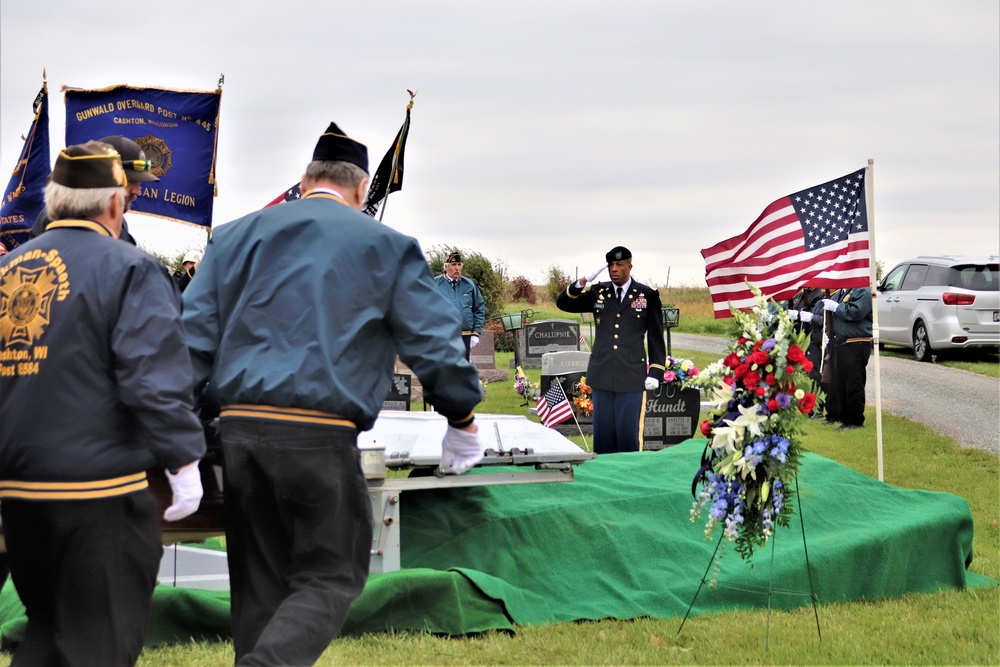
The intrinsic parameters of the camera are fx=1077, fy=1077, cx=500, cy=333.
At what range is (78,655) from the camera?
335 centimetres

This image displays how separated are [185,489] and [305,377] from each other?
537 mm

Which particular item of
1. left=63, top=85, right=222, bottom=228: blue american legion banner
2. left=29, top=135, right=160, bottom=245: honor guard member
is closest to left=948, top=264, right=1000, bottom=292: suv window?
left=63, top=85, right=222, bottom=228: blue american legion banner

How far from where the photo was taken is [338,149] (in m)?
4.23

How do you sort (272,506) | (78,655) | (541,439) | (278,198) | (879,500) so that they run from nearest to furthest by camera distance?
(78,655)
(272,506)
(541,439)
(879,500)
(278,198)

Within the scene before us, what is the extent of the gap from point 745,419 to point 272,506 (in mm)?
2406

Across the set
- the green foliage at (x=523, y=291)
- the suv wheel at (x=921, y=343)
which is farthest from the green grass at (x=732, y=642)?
the green foliage at (x=523, y=291)

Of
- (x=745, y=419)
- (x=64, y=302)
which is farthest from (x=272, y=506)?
(x=745, y=419)

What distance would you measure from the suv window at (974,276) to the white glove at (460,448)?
55.0 feet

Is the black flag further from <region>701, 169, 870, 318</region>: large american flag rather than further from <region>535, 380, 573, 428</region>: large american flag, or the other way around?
<region>535, 380, 573, 428</region>: large american flag

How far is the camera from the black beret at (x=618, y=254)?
9188 millimetres

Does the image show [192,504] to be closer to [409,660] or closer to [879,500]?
[409,660]

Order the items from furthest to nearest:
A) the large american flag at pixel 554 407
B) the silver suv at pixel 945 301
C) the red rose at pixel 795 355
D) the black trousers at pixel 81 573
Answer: the silver suv at pixel 945 301 < the large american flag at pixel 554 407 < the red rose at pixel 795 355 < the black trousers at pixel 81 573

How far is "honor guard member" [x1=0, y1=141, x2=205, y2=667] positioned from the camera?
3332 mm

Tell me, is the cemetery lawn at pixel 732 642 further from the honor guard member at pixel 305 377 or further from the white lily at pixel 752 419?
the honor guard member at pixel 305 377
